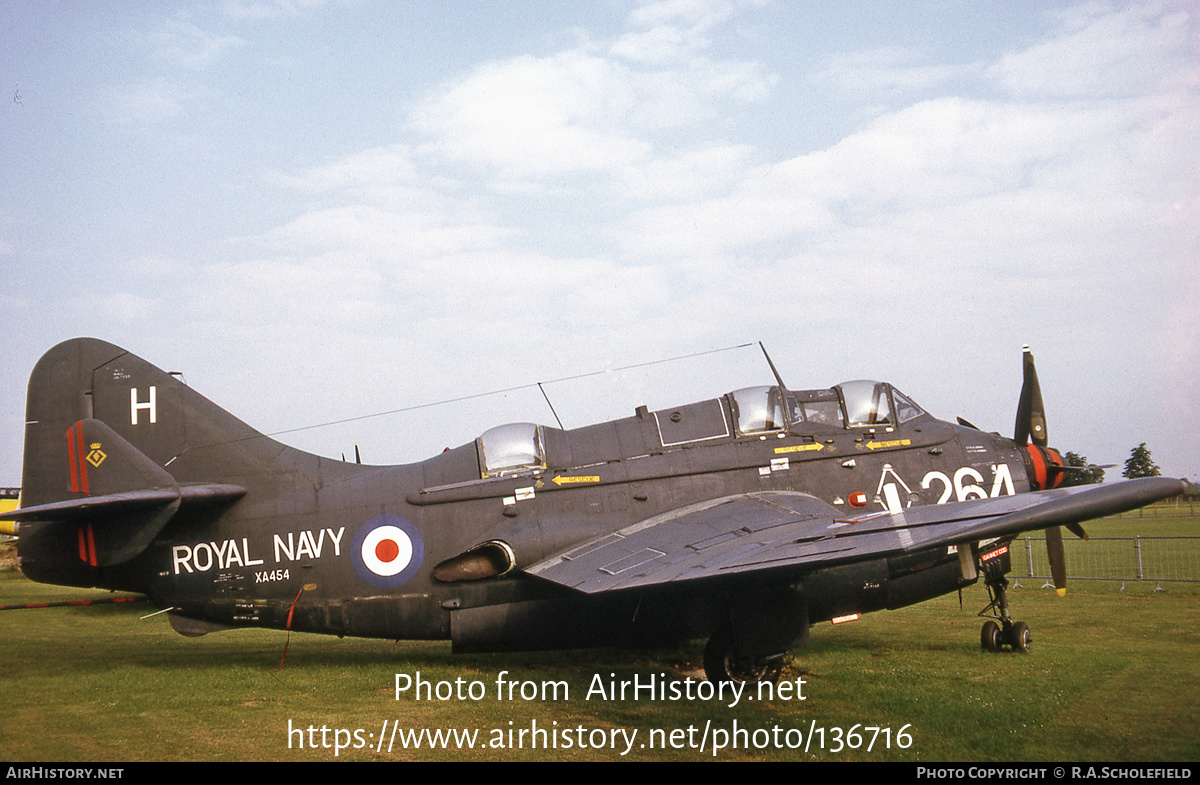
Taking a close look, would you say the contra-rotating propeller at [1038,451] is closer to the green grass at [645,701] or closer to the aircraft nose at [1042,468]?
the aircraft nose at [1042,468]

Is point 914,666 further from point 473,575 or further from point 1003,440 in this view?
point 473,575

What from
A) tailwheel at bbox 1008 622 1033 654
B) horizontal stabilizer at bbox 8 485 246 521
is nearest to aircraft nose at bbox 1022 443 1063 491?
tailwheel at bbox 1008 622 1033 654

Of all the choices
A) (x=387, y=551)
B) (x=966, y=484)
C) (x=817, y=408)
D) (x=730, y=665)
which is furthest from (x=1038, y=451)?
(x=387, y=551)

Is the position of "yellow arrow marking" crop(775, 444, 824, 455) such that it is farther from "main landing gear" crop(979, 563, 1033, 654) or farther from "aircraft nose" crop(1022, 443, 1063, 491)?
"aircraft nose" crop(1022, 443, 1063, 491)

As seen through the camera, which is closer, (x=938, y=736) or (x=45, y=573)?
(x=938, y=736)

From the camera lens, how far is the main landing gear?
35.4ft

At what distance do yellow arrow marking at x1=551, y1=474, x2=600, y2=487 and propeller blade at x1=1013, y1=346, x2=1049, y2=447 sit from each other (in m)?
6.24

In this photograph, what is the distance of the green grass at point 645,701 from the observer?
711 centimetres

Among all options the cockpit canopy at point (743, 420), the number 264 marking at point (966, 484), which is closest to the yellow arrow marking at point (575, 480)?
the cockpit canopy at point (743, 420)

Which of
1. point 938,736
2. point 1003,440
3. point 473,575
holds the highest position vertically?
point 1003,440

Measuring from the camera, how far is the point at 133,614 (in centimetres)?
1950
